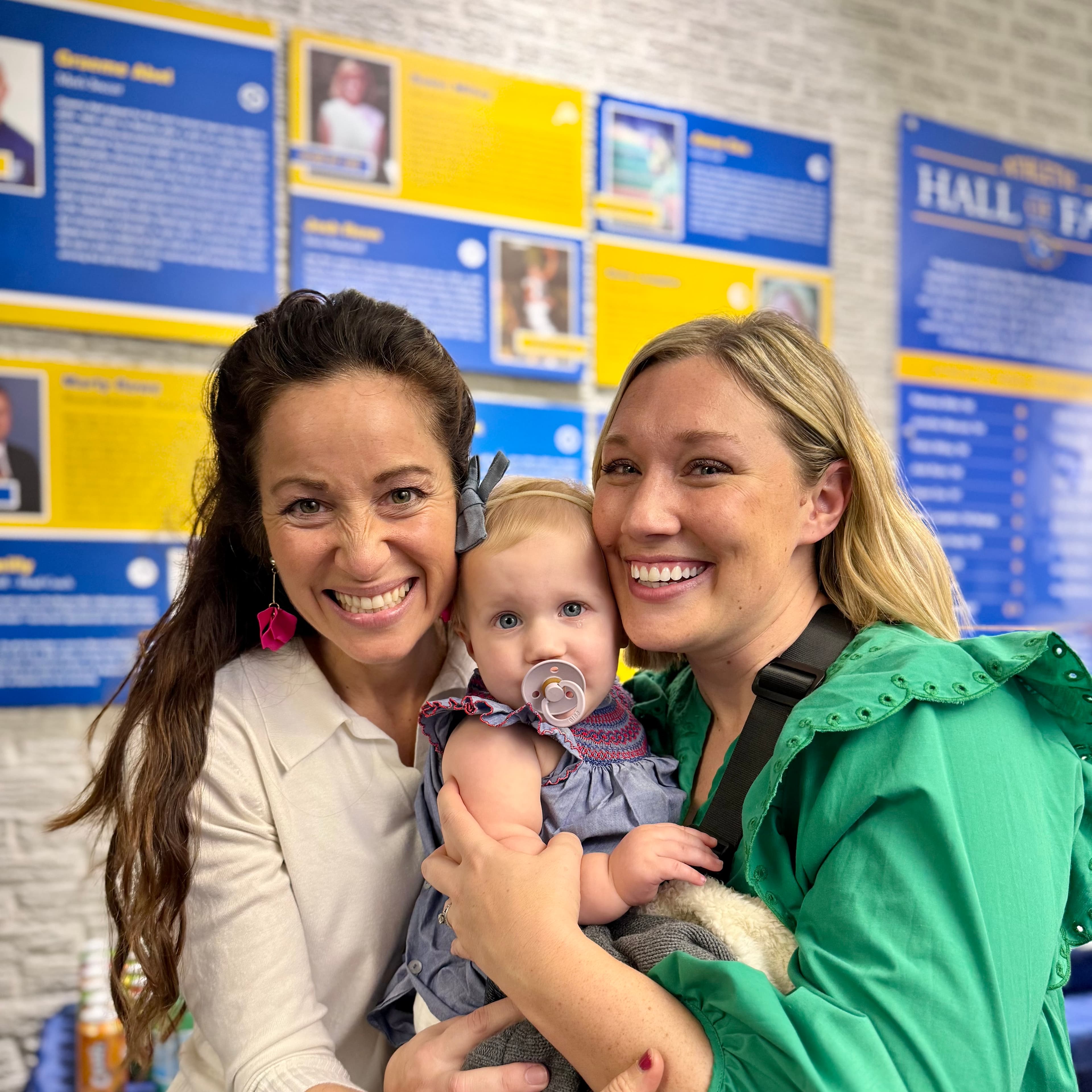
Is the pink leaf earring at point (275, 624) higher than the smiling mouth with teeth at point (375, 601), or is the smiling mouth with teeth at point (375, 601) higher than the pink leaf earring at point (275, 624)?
the smiling mouth with teeth at point (375, 601)

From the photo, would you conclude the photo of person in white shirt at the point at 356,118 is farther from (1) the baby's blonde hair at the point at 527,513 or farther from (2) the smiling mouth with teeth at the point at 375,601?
(2) the smiling mouth with teeth at the point at 375,601

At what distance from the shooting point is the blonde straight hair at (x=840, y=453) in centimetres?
156

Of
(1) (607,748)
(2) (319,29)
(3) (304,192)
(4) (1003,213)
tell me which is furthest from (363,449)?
(4) (1003,213)

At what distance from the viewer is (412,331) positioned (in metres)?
1.69

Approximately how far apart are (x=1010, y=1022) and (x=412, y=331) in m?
1.28

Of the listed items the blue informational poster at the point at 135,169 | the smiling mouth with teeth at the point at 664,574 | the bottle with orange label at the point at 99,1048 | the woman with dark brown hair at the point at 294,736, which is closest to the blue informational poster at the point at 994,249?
the blue informational poster at the point at 135,169

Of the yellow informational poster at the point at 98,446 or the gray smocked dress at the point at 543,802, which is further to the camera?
the yellow informational poster at the point at 98,446

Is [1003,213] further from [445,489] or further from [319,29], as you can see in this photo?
[445,489]

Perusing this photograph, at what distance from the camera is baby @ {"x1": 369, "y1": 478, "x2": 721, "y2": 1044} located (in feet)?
4.93

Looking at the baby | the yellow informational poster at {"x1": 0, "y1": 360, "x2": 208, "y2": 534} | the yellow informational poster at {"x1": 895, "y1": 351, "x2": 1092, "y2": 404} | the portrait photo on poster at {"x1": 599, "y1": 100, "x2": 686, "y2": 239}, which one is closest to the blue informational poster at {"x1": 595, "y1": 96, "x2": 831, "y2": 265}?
the portrait photo on poster at {"x1": 599, "y1": 100, "x2": 686, "y2": 239}

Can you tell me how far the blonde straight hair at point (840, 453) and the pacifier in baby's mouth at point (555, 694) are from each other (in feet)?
1.46

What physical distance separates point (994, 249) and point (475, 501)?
13.7 ft

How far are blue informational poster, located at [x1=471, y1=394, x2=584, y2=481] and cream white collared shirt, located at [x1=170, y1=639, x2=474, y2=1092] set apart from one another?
6.61 feet

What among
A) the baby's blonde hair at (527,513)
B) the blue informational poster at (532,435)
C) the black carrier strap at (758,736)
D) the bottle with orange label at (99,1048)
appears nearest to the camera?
the black carrier strap at (758,736)
